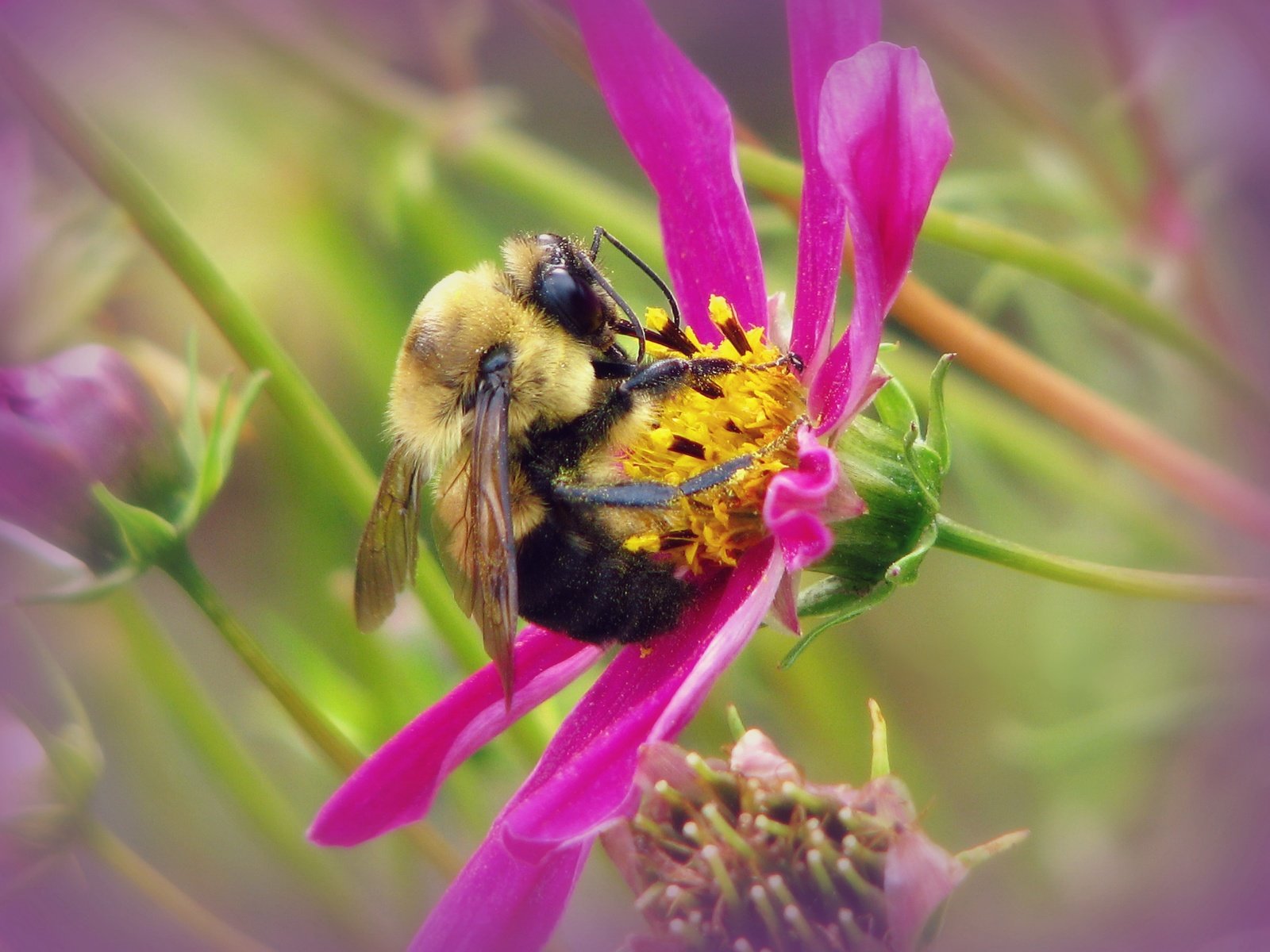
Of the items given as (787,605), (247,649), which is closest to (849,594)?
(787,605)

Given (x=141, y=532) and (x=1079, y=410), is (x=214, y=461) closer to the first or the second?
(x=141, y=532)

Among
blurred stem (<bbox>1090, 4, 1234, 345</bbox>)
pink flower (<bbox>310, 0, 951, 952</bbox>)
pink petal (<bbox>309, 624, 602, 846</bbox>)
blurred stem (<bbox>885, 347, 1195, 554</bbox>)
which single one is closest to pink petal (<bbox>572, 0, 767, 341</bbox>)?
pink flower (<bbox>310, 0, 951, 952</bbox>)

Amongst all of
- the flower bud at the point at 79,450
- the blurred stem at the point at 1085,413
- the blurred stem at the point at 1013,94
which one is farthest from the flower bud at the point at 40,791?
the blurred stem at the point at 1013,94

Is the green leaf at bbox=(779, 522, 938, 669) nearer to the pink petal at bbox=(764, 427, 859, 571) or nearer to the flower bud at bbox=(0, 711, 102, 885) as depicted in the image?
the pink petal at bbox=(764, 427, 859, 571)

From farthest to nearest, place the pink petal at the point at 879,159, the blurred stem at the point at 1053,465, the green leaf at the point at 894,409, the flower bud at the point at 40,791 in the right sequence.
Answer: the blurred stem at the point at 1053,465 → the flower bud at the point at 40,791 → the green leaf at the point at 894,409 → the pink petal at the point at 879,159

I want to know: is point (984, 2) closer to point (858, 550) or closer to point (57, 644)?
point (858, 550)

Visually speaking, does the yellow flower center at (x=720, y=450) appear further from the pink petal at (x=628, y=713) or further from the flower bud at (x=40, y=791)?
the flower bud at (x=40, y=791)
